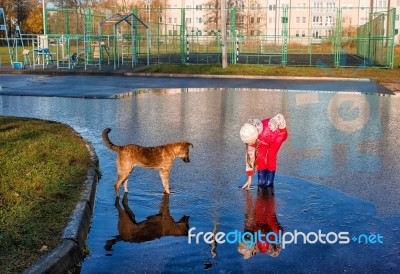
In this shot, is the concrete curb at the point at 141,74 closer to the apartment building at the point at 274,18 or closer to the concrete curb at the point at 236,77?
the concrete curb at the point at 236,77

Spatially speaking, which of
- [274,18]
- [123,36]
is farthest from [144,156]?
[274,18]

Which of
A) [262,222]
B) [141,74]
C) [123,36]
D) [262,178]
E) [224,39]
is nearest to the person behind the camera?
[262,222]

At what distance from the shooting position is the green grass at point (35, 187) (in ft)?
16.3

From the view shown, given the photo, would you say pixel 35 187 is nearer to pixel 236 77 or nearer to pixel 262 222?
pixel 262 222

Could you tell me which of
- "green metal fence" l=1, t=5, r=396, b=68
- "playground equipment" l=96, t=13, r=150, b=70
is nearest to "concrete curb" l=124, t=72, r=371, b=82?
"playground equipment" l=96, t=13, r=150, b=70

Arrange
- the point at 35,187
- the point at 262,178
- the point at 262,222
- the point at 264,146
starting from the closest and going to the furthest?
1. the point at 262,222
2. the point at 35,187
3. the point at 264,146
4. the point at 262,178

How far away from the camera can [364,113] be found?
15289 mm

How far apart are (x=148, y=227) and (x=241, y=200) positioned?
4.66 feet

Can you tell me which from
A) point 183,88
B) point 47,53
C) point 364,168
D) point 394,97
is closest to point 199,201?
point 364,168

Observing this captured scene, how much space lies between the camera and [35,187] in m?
6.86

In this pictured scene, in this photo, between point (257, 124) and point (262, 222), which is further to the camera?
point (257, 124)

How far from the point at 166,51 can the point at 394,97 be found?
24660 millimetres

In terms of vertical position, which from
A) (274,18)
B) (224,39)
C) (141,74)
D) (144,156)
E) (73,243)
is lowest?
(73,243)

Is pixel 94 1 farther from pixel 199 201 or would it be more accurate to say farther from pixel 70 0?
pixel 199 201
